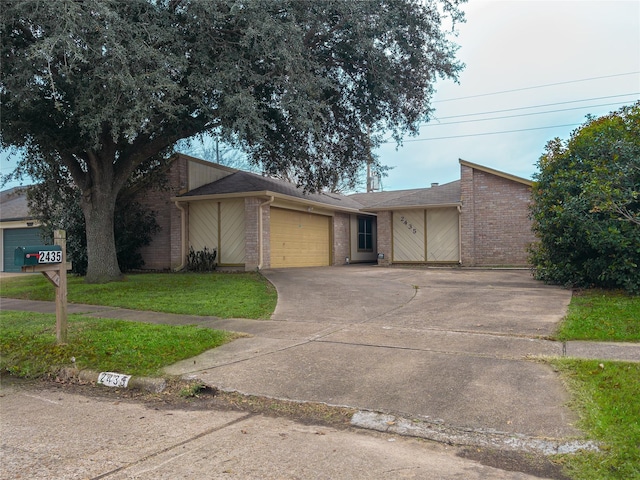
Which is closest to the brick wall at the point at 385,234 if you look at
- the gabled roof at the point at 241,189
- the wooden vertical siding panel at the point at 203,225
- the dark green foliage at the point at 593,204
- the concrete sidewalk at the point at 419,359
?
the gabled roof at the point at 241,189

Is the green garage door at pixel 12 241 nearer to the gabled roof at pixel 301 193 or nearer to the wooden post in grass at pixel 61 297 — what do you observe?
the gabled roof at pixel 301 193

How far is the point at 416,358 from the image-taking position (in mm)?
6566

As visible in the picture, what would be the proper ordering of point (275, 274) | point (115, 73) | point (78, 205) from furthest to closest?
point (78, 205)
point (275, 274)
point (115, 73)

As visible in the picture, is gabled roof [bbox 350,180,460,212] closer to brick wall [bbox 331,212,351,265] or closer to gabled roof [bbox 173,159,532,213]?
gabled roof [bbox 173,159,532,213]

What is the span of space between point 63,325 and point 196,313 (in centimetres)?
293

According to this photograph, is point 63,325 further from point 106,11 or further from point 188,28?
point 188,28

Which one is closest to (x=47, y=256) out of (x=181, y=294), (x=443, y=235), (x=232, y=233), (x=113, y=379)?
(x=113, y=379)

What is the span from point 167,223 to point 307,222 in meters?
5.77

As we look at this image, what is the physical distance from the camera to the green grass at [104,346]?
6.70 metres

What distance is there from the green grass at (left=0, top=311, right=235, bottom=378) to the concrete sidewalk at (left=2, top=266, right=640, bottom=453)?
0.36 metres

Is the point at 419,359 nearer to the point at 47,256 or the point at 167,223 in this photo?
the point at 47,256

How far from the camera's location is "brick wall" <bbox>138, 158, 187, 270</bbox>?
1970 cm

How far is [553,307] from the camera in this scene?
31.7ft

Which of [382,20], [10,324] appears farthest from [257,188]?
[10,324]
